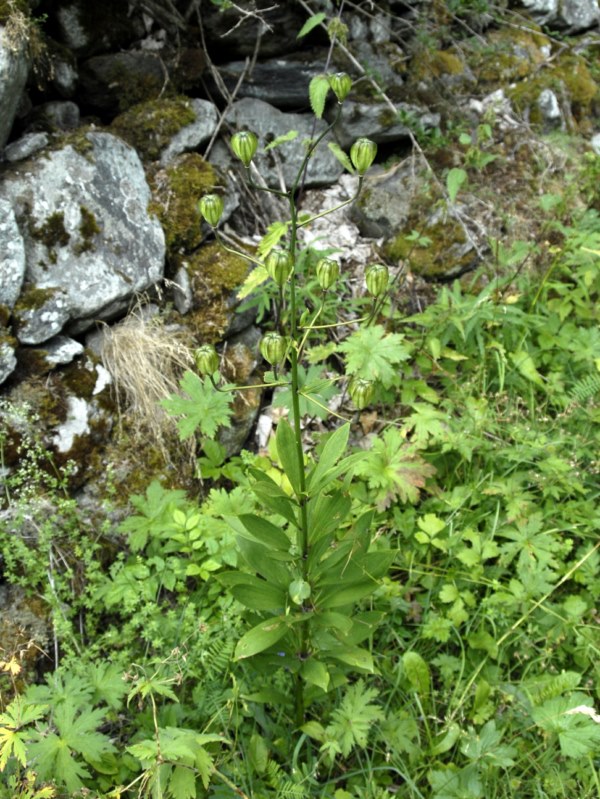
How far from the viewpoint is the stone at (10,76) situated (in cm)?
265

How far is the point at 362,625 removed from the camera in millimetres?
2004

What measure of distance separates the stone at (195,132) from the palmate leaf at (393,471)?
1.91 metres

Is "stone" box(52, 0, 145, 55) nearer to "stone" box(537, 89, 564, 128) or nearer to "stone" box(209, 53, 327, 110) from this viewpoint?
"stone" box(209, 53, 327, 110)

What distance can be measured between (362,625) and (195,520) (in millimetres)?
791

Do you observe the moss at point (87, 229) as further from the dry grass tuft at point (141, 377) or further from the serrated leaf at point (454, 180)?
the serrated leaf at point (454, 180)

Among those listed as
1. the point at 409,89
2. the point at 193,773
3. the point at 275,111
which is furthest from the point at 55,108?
the point at 193,773

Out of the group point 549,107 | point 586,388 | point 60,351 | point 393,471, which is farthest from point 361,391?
point 549,107

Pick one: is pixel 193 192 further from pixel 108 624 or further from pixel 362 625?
pixel 362 625

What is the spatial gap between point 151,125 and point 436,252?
173cm

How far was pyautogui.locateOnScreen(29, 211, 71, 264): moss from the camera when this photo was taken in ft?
9.29

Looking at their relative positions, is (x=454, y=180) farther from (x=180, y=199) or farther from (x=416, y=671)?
(x=416, y=671)

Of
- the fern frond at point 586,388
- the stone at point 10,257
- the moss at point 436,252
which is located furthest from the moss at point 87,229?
the fern frond at point 586,388

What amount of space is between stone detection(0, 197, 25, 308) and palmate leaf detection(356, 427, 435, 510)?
1.62 metres

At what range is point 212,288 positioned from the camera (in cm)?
316
